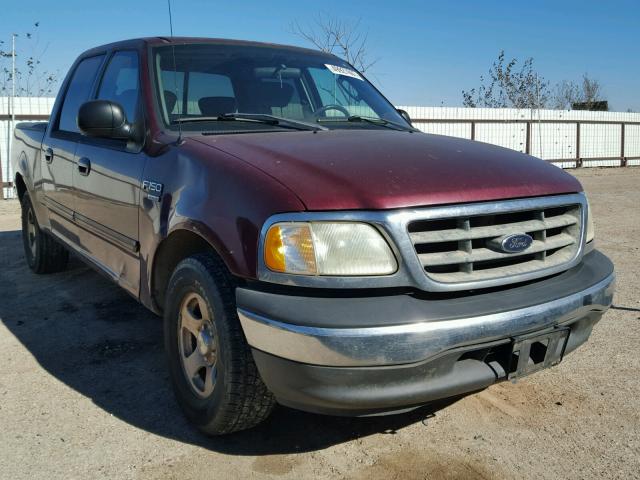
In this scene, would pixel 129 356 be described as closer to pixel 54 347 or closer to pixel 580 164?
pixel 54 347

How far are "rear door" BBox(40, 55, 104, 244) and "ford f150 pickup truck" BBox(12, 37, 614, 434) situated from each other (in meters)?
0.95

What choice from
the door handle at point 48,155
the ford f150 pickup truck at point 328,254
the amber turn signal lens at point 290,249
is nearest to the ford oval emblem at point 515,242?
the ford f150 pickup truck at point 328,254

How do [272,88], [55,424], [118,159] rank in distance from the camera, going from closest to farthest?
[55,424], [118,159], [272,88]

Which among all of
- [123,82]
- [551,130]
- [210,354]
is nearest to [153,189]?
[210,354]

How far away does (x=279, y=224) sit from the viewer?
226 centimetres

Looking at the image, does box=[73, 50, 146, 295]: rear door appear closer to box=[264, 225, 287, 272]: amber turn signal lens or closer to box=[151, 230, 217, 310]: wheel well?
box=[151, 230, 217, 310]: wheel well

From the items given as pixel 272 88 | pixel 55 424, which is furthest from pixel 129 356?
pixel 272 88

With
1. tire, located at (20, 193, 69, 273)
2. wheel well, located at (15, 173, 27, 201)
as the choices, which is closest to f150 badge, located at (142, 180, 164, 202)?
tire, located at (20, 193, 69, 273)

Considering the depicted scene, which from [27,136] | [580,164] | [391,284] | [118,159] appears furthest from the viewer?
[580,164]

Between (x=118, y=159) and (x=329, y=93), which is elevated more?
(x=329, y=93)

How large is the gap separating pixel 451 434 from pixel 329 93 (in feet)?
7.25

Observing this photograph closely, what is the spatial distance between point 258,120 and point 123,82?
3.32 ft

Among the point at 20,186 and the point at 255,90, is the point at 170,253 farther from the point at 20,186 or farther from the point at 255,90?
the point at 20,186

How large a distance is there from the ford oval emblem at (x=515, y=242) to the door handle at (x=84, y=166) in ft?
8.36
